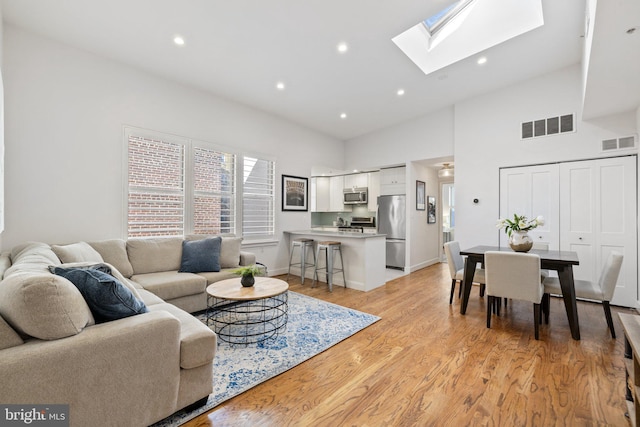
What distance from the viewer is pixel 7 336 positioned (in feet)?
3.87

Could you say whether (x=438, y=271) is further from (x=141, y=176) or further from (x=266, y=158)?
(x=141, y=176)

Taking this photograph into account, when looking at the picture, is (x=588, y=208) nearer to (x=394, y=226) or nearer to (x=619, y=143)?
(x=619, y=143)

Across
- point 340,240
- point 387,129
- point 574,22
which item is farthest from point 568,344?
point 387,129

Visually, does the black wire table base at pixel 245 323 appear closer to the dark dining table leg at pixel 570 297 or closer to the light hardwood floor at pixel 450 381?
the light hardwood floor at pixel 450 381

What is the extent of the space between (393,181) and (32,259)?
5.83 metres

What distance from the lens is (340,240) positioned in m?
4.62

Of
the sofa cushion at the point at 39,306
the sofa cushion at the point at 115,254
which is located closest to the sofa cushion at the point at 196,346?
the sofa cushion at the point at 39,306

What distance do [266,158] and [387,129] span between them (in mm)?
2911

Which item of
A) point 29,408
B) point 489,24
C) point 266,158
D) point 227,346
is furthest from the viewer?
point 266,158

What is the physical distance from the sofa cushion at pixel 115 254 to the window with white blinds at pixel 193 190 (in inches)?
17.9

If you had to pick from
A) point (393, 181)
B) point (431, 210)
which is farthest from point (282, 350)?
point (431, 210)

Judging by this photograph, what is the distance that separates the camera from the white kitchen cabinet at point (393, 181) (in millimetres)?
6066

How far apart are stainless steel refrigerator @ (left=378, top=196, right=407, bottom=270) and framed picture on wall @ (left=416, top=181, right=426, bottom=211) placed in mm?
392

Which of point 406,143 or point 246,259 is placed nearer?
point 246,259
